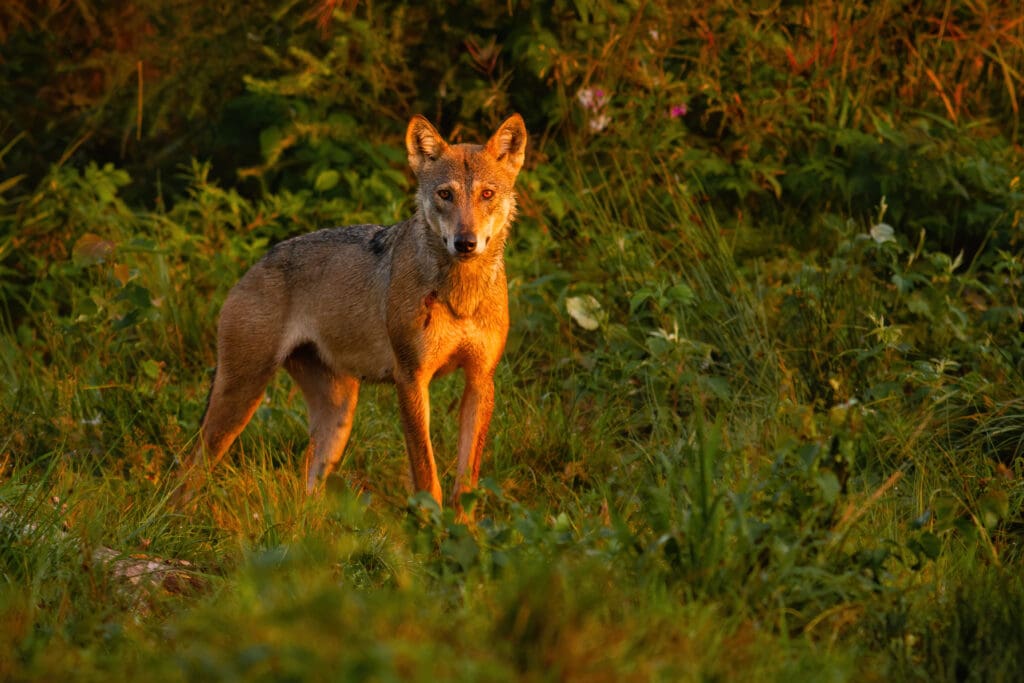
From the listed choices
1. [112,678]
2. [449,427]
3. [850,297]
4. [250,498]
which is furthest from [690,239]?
[112,678]

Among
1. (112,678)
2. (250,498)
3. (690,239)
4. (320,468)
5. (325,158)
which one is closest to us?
(112,678)

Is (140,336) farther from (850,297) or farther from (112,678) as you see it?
(112,678)

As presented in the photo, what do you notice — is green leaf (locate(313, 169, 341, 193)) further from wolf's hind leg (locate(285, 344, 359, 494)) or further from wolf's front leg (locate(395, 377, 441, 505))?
wolf's front leg (locate(395, 377, 441, 505))

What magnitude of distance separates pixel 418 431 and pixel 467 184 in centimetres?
115

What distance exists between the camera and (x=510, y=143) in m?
6.31

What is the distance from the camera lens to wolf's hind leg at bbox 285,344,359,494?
6.65 m

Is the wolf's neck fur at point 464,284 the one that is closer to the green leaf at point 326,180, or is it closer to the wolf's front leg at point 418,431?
the wolf's front leg at point 418,431

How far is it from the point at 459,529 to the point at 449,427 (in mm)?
2789

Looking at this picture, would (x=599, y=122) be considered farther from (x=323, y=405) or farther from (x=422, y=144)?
(x=323, y=405)

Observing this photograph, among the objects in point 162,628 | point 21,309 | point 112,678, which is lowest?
point 21,309

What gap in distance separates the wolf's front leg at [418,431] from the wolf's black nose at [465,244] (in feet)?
2.29

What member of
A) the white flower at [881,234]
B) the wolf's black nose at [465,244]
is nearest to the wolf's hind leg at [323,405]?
the wolf's black nose at [465,244]

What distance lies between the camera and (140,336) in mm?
8039

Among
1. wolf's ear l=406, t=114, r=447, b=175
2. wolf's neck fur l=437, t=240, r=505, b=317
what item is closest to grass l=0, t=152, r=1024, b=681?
wolf's neck fur l=437, t=240, r=505, b=317
